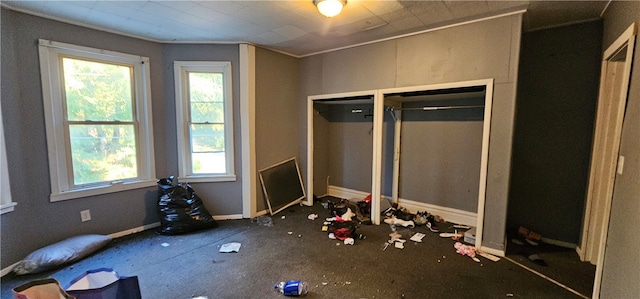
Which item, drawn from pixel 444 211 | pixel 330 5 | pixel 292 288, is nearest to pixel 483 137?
pixel 444 211

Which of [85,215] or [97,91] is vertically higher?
[97,91]

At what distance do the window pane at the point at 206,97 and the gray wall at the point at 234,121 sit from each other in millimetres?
196

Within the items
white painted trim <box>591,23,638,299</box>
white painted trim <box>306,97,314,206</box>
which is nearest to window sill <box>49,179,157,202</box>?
white painted trim <box>306,97,314,206</box>

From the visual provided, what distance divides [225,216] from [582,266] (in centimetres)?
398

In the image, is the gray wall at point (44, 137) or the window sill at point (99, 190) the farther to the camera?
the window sill at point (99, 190)

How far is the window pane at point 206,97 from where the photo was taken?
3506mm

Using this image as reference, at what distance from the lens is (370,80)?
3406mm

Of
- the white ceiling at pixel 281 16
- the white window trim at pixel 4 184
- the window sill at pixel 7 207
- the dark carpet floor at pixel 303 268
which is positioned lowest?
the dark carpet floor at pixel 303 268

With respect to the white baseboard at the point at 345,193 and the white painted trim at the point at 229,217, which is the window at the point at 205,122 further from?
the white baseboard at the point at 345,193

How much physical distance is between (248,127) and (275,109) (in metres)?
0.57

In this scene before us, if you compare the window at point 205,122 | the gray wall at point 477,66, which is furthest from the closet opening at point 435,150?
the window at point 205,122

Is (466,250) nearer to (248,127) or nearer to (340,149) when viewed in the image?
(340,149)

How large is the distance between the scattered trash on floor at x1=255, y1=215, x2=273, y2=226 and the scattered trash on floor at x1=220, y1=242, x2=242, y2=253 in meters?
0.61

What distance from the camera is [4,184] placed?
7.60 ft
